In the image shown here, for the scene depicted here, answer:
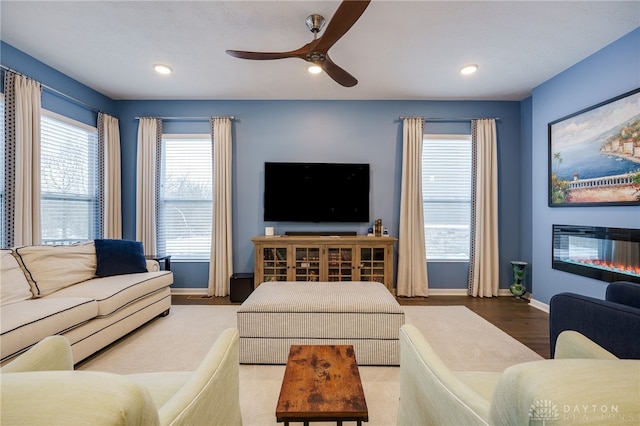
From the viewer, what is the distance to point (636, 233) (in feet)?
8.07

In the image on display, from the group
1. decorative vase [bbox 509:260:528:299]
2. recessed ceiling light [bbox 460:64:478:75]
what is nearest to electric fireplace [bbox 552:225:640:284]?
decorative vase [bbox 509:260:528:299]

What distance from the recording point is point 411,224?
4031mm

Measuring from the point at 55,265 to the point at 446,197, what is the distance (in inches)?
185

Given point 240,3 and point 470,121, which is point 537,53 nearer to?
point 470,121

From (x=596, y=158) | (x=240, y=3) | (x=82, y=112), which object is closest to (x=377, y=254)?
(x=596, y=158)

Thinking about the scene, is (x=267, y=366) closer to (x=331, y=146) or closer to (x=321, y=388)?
(x=321, y=388)

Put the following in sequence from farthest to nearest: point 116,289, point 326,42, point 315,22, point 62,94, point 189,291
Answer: point 189,291
point 62,94
point 116,289
point 315,22
point 326,42

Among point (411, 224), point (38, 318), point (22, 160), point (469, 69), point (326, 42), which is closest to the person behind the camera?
point (38, 318)

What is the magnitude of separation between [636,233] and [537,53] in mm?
1955

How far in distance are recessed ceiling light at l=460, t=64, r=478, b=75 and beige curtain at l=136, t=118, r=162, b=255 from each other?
164 inches

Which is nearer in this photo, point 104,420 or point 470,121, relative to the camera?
point 104,420

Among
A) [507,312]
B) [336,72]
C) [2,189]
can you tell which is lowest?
[507,312]

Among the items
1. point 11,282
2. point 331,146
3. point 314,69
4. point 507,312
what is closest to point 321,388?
point 11,282

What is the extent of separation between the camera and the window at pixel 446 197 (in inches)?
165
